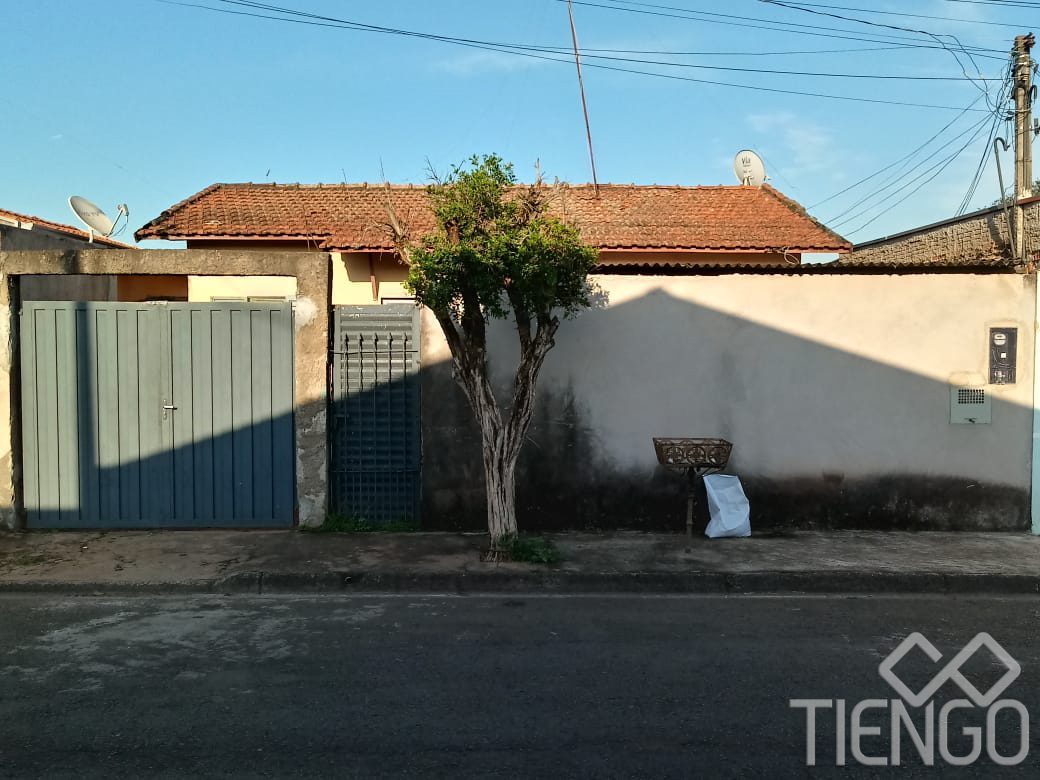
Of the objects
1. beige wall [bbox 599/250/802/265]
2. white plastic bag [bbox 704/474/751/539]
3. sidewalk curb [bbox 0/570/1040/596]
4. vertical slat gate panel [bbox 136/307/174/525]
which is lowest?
sidewalk curb [bbox 0/570/1040/596]

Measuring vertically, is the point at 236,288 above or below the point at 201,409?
above

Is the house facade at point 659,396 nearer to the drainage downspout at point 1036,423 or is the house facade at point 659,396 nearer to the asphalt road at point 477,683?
the drainage downspout at point 1036,423

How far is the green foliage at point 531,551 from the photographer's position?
22.7 feet

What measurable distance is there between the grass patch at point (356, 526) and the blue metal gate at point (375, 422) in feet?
0.15

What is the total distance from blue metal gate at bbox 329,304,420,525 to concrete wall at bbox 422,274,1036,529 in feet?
0.85

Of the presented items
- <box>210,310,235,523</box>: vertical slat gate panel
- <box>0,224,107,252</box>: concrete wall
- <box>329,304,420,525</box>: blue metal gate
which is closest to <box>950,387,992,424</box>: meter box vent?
<box>329,304,420,525</box>: blue metal gate

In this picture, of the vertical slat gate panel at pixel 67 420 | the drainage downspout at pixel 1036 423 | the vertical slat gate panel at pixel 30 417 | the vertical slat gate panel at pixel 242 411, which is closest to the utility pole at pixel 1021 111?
the drainage downspout at pixel 1036 423

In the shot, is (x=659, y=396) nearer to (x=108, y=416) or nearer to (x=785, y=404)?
(x=785, y=404)

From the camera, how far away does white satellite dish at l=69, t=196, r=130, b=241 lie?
14.3 metres

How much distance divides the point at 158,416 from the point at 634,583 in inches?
189

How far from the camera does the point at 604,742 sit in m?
3.76

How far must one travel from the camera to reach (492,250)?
630cm

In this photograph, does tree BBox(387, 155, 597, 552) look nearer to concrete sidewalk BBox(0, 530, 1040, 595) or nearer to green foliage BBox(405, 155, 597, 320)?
green foliage BBox(405, 155, 597, 320)

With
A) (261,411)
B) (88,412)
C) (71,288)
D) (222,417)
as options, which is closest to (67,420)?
(88,412)
